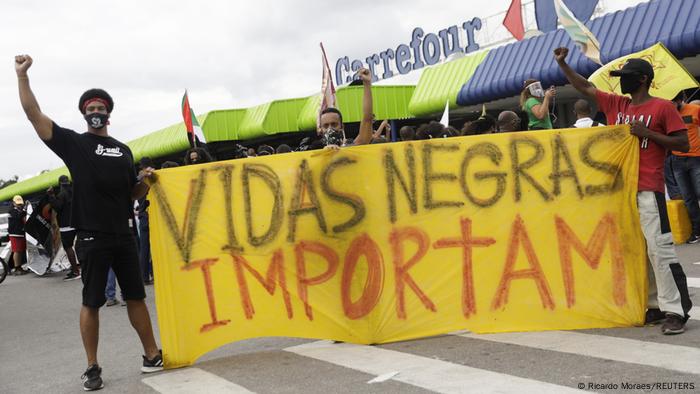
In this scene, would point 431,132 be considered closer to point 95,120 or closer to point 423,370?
point 95,120

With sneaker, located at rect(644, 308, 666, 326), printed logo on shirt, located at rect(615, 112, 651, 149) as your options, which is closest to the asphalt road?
sneaker, located at rect(644, 308, 666, 326)

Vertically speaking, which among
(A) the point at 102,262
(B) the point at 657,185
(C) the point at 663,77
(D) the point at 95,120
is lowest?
(A) the point at 102,262

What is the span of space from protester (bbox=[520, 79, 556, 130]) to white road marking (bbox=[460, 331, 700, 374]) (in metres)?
3.21

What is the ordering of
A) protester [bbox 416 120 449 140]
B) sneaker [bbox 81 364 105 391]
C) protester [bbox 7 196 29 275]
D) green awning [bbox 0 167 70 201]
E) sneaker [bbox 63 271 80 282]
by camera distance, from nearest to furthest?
sneaker [bbox 81 364 105 391] < protester [bbox 416 120 449 140] < sneaker [bbox 63 271 80 282] < protester [bbox 7 196 29 275] < green awning [bbox 0 167 70 201]

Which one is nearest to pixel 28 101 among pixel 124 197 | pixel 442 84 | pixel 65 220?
pixel 124 197

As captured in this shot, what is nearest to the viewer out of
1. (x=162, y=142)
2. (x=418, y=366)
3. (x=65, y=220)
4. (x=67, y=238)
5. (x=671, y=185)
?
(x=418, y=366)

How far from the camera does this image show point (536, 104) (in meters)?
8.46

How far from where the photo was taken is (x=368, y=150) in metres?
6.01

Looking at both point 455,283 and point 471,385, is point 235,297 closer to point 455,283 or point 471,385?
point 455,283

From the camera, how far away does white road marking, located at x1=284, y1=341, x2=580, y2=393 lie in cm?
438

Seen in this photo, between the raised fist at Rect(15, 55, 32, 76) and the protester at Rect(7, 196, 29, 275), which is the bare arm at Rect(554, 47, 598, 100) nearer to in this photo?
the raised fist at Rect(15, 55, 32, 76)

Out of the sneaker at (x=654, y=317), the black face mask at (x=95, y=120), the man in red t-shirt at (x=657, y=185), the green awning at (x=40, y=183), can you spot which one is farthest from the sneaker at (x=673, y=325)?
the green awning at (x=40, y=183)

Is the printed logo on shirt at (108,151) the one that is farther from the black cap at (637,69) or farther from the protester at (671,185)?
the protester at (671,185)

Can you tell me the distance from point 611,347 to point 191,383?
2718 mm
